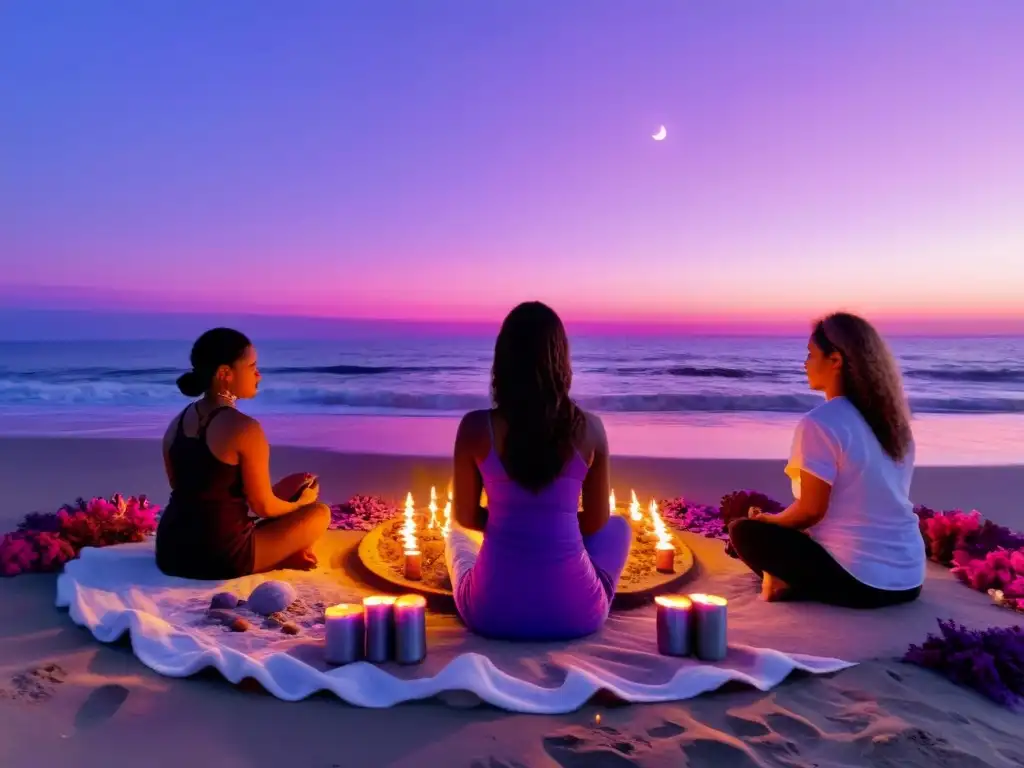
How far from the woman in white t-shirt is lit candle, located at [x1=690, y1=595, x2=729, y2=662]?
104 centimetres

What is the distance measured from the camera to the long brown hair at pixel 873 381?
448 centimetres

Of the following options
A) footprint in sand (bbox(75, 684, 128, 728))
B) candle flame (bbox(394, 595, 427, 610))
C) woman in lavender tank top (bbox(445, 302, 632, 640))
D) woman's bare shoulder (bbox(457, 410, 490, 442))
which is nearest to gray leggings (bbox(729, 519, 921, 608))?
woman in lavender tank top (bbox(445, 302, 632, 640))

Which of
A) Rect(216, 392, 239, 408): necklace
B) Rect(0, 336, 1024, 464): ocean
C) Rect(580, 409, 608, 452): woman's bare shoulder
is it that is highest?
Rect(216, 392, 239, 408): necklace

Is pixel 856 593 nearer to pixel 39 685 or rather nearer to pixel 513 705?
pixel 513 705

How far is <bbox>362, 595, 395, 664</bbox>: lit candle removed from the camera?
12.2 feet

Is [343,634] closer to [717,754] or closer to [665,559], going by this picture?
[717,754]

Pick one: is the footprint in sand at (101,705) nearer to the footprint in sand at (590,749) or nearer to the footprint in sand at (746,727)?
the footprint in sand at (590,749)

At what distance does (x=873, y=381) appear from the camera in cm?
447

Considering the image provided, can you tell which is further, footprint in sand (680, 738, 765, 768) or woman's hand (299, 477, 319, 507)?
woman's hand (299, 477, 319, 507)

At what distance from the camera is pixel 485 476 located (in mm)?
3965

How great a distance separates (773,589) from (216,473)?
3553mm

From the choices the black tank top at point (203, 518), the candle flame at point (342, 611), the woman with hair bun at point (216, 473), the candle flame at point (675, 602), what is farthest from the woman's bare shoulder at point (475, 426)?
the black tank top at point (203, 518)

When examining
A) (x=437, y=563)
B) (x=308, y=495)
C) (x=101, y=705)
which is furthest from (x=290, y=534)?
(x=101, y=705)

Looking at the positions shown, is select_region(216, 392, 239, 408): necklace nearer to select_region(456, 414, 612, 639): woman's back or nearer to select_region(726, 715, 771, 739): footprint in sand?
select_region(456, 414, 612, 639): woman's back
